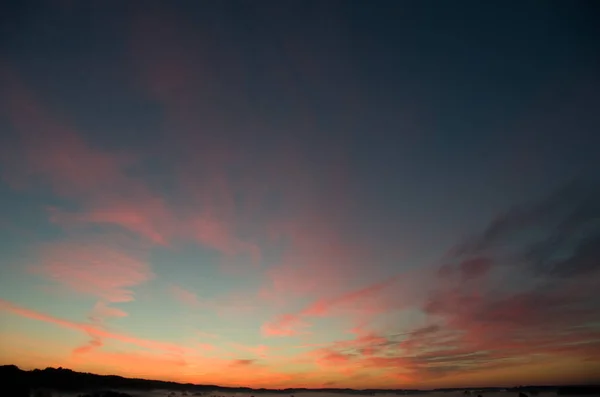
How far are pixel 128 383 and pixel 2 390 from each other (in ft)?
489

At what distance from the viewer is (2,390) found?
158 feet

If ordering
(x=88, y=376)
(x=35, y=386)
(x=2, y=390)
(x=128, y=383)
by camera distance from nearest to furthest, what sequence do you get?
(x=2, y=390) < (x=35, y=386) < (x=88, y=376) < (x=128, y=383)

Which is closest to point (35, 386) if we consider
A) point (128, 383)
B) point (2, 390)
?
point (2, 390)

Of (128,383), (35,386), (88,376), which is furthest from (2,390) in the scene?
(128,383)

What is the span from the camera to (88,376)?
135250mm

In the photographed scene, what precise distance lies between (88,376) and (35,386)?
149ft

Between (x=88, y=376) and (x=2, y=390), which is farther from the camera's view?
(x=88, y=376)

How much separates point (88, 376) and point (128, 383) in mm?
45866

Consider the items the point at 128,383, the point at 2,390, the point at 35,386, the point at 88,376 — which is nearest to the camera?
the point at 2,390

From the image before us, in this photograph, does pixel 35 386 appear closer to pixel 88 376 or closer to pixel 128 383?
pixel 88 376

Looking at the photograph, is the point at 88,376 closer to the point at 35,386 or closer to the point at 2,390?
the point at 35,386

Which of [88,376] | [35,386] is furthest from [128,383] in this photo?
[35,386]

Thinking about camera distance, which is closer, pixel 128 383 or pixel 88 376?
pixel 88 376

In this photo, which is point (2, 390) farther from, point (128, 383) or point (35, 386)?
point (128, 383)
